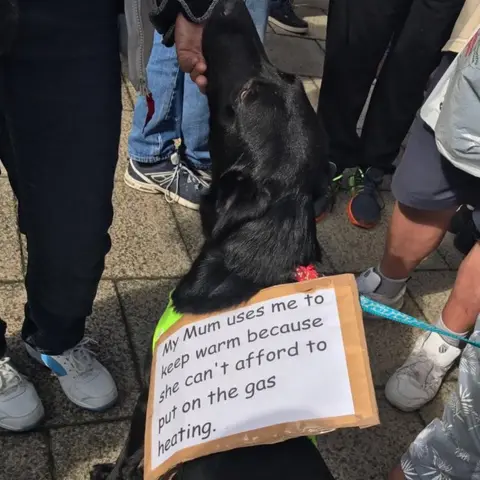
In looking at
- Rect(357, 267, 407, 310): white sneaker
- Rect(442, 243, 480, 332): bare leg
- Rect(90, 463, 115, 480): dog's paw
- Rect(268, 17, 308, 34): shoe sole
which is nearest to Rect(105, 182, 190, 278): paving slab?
Rect(357, 267, 407, 310): white sneaker

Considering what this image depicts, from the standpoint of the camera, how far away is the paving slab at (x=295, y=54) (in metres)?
4.47

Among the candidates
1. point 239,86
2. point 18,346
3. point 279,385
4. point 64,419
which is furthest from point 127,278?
point 279,385

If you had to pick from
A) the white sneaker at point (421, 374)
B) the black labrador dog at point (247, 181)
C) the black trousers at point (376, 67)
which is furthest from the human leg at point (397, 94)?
the black labrador dog at point (247, 181)

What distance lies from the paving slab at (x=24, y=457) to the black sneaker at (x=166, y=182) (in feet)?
4.48

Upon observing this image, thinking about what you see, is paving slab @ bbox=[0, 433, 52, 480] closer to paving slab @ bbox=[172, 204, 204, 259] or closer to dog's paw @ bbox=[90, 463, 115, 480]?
dog's paw @ bbox=[90, 463, 115, 480]

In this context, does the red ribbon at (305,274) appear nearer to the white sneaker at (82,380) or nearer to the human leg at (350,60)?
the white sneaker at (82,380)

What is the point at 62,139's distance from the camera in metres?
1.63

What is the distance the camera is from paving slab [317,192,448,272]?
3111mm

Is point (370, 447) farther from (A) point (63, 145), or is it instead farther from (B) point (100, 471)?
(A) point (63, 145)

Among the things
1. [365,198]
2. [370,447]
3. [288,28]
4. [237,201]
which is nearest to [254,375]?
[237,201]

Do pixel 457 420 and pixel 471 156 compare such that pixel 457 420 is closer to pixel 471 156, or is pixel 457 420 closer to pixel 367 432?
pixel 367 432

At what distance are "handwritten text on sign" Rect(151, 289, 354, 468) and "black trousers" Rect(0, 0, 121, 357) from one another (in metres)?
0.54

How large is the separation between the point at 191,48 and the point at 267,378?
99cm

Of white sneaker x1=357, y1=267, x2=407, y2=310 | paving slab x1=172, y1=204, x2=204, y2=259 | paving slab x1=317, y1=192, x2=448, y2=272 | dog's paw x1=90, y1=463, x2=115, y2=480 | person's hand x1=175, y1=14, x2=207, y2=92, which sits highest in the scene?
person's hand x1=175, y1=14, x2=207, y2=92
